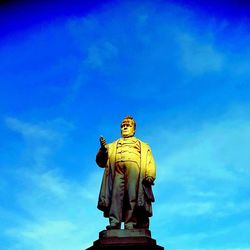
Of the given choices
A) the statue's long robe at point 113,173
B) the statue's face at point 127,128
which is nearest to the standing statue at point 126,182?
the statue's long robe at point 113,173

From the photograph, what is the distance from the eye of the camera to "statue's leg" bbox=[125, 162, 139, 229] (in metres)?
10.5

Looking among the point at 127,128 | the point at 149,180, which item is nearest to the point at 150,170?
the point at 149,180

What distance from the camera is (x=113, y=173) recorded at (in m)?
11.1

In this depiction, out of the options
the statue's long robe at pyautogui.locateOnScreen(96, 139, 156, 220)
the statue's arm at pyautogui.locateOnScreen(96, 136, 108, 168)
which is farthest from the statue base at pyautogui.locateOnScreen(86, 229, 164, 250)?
the statue's arm at pyautogui.locateOnScreen(96, 136, 108, 168)

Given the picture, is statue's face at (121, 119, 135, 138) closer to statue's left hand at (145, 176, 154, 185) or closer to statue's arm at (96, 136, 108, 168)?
statue's arm at (96, 136, 108, 168)

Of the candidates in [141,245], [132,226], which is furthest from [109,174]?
[141,245]

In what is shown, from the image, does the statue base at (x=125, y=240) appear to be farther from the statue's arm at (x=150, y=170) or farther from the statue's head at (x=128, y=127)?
the statue's head at (x=128, y=127)

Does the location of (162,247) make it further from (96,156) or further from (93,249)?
(96,156)

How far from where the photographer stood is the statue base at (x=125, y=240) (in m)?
9.62

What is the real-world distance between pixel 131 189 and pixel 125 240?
1258 millimetres

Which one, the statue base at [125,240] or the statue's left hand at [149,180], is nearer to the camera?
the statue base at [125,240]

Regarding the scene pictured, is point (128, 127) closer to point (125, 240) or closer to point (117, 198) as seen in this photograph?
point (117, 198)

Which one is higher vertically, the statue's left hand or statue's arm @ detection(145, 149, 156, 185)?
statue's arm @ detection(145, 149, 156, 185)

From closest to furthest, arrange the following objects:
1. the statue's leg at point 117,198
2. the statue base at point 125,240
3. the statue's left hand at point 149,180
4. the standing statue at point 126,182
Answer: the statue base at point 125,240
the statue's leg at point 117,198
the standing statue at point 126,182
the statue's left hand at point 149,180
